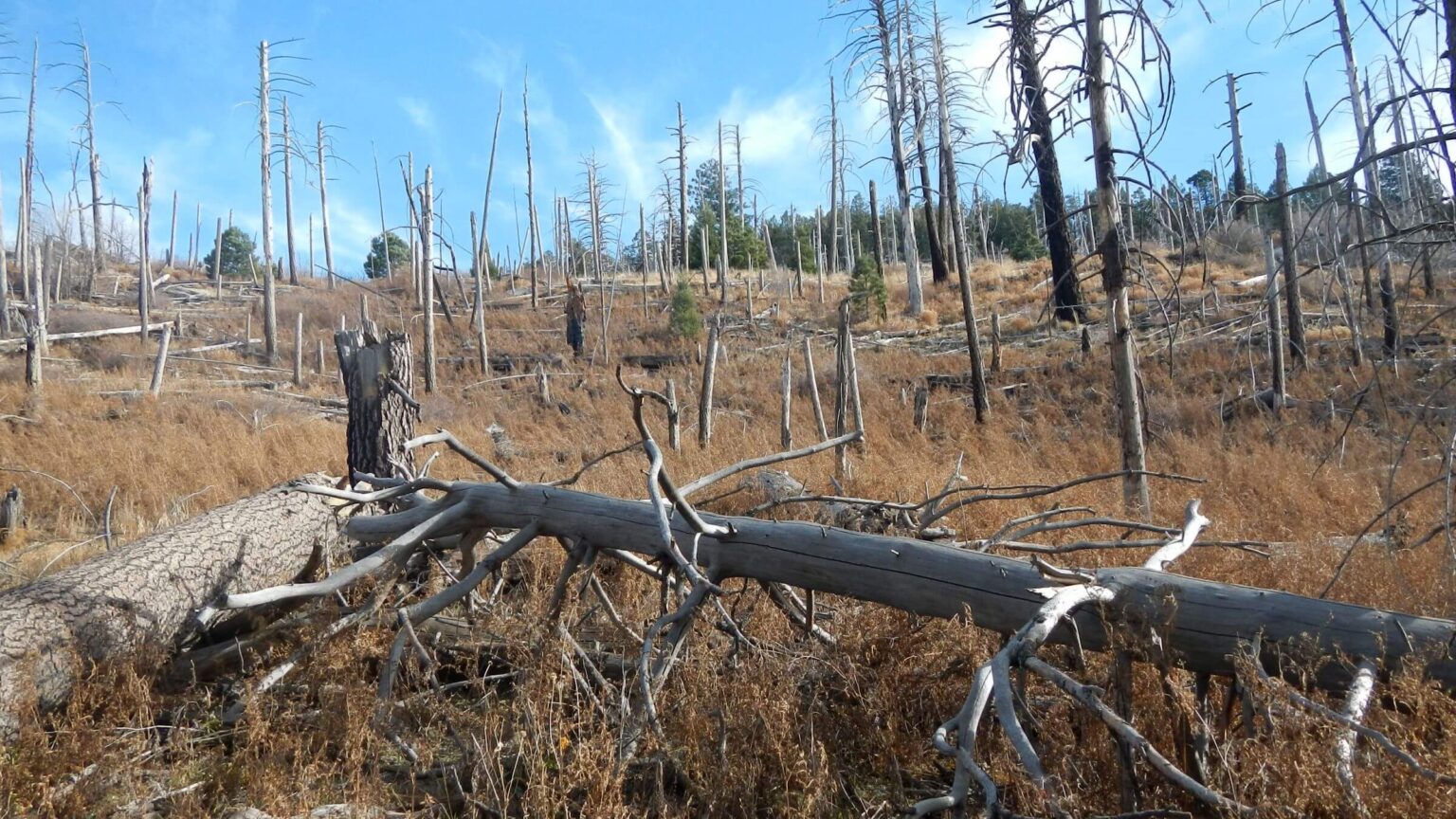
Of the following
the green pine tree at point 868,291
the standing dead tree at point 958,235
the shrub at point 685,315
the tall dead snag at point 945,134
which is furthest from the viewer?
the green pine tree at point 868,291

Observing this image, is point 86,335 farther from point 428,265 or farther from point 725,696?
point 725,696

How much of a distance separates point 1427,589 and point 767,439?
872 centimetres

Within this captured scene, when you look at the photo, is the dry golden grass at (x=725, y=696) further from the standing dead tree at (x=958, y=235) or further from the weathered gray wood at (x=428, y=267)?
the weathered gray wood at (x=428, y=267)

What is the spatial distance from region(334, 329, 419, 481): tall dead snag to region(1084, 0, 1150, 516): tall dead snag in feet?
15.7

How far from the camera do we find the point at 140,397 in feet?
50.7

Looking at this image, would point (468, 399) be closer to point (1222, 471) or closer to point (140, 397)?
point (140, 397)

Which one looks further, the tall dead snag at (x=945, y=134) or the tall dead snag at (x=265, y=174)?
the tall dead snag at (x=265, y=174)

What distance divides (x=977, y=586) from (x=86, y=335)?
27613 mm

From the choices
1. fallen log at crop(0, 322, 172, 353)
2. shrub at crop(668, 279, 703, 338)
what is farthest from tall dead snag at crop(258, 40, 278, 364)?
shrub at crop(668, 279, 703, 338)

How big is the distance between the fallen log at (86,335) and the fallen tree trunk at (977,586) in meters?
21.5

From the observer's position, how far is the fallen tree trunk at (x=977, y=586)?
240 cm

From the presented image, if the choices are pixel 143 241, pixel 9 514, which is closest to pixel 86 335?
pixel 143 241

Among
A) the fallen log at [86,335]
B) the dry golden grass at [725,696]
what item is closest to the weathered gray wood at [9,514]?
the dry golden grass at [725,696]

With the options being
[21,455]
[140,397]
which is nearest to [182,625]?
[21,455]
